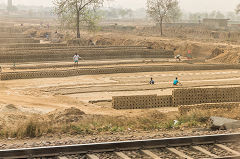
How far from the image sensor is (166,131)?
11.0 m

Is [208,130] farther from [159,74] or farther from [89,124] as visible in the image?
[159,74]

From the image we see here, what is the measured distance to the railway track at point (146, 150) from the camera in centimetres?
834

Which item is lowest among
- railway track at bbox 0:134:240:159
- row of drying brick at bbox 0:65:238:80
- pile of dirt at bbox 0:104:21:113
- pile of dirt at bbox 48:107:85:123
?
pile of dirt at bbox 0:104:21:113

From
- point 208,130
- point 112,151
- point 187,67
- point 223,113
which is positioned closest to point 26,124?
point 112,151

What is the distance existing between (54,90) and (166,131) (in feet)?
41.1

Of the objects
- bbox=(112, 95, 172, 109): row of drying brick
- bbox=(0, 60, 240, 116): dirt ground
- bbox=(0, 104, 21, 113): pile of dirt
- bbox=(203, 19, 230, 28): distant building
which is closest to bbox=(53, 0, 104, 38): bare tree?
bbox=(0, 60, 240, 116): dirt ground

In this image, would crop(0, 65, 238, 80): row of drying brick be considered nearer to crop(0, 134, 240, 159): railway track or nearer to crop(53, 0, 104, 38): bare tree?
crop(0, 134, 240, 159): railway track

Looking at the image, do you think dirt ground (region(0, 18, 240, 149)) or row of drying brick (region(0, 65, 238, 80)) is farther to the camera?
row of drying brick (region(0, 65, 238, 80))

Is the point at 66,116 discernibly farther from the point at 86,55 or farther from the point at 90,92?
the point at 86,55

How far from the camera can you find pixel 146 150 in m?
8.80

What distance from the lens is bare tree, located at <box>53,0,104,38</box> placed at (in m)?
49.1

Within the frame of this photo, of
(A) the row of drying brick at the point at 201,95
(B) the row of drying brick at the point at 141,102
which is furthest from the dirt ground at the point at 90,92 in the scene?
(A) the row of drying brick at the point at 201,95

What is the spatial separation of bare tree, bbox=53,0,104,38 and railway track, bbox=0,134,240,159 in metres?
41.0

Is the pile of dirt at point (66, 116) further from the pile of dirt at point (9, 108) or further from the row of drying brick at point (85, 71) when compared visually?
the row of drying brick at point (85, 71)
